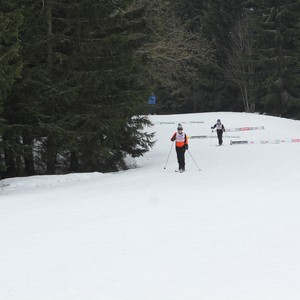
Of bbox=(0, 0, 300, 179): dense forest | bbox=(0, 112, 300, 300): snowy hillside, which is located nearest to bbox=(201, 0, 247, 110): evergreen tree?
bbox=(0, 0, 300, 179): dense forest

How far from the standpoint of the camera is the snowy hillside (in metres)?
5.71

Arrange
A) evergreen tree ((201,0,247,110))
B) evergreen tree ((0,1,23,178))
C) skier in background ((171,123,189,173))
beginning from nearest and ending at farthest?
1. evergreen tree ((0,1,23,178))
2. skier in background ((171,123,189,173))
3. evergreen tree ((201,0,247,110))

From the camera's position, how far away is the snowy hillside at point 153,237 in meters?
5.71

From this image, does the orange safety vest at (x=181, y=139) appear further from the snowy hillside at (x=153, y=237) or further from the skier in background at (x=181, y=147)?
the snowy hillside at (x=153, y=237)

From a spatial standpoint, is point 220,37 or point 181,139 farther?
point 220,37

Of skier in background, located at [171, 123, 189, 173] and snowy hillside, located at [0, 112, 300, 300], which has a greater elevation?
skier in background, located at [171, 123, 189, 173]

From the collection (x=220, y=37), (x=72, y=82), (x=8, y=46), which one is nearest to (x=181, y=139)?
(x=72, y=82)

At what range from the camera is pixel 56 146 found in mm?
17109

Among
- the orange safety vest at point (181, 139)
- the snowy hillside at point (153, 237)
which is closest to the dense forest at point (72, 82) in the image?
the snowy hillside at point (153, 237)

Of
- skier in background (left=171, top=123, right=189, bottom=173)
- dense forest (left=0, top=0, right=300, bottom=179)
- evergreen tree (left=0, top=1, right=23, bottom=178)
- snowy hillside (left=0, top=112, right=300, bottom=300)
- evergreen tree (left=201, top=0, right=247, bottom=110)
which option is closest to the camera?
snowy hillside (left=0, top=112, right=300, bottom=300)

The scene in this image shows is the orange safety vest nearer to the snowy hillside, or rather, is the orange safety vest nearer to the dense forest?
the snowy hillside

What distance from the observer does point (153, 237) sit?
26.0ft

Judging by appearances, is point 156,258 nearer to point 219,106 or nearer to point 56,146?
point 56,146

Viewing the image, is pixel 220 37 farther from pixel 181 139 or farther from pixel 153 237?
pixel 153 237
